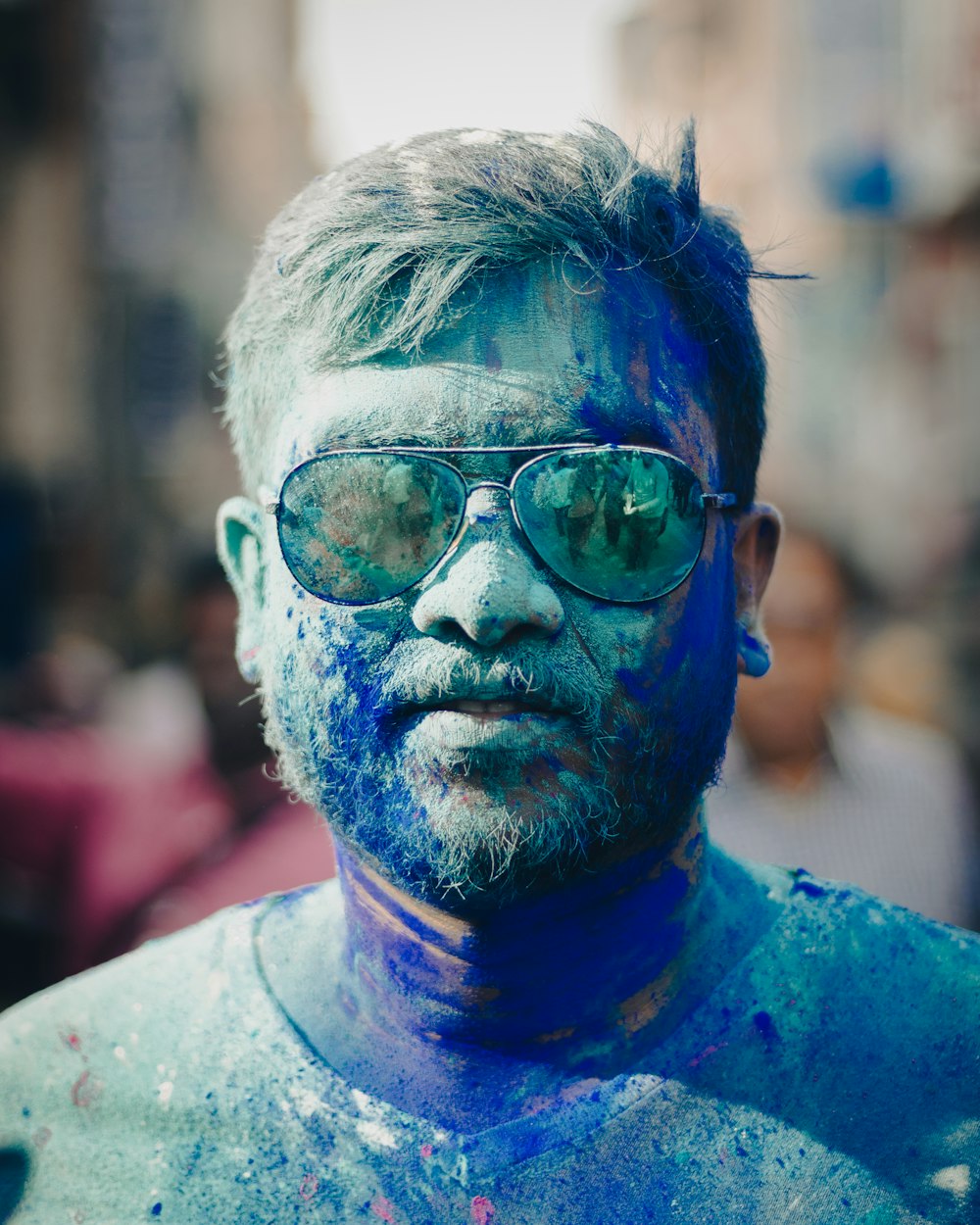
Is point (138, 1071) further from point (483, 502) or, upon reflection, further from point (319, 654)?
point (483, 502)

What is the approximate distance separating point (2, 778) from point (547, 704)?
3.54 m

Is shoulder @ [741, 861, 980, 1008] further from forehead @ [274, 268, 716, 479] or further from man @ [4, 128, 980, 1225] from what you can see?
forehead @ [274, 268, 716, 479]

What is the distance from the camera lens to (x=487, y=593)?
4.79ft

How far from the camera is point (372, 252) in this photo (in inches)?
65.2

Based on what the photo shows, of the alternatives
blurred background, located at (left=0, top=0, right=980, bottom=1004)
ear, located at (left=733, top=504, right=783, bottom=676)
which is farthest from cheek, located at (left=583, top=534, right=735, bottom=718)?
blurred background, located at (left=0, top=0, right=980, bottom=1004)

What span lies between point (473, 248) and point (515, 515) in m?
0.37

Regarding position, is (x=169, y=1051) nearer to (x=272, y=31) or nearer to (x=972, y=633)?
(x=972, y=633)

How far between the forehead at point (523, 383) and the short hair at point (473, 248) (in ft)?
0.12

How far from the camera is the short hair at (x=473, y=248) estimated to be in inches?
63.7

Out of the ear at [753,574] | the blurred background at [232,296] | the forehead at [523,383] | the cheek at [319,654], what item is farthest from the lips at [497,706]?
the blurred background at [232,296]

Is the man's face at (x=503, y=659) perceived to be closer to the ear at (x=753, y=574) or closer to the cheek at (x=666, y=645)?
the cheek at (x=666, y=645)

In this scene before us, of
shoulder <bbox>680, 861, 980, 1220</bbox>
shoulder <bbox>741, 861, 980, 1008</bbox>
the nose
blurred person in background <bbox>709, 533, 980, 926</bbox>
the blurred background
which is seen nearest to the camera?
the nose

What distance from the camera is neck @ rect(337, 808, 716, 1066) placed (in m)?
1.63

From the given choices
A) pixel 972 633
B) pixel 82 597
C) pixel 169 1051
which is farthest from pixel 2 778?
pixel 82 597
